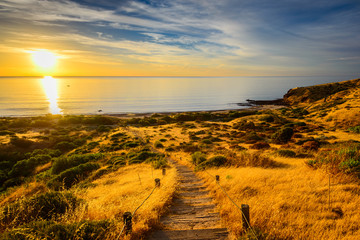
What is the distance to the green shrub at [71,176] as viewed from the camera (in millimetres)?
14788

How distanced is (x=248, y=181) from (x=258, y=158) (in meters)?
6.10

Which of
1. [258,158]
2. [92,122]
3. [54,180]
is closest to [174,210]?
[258,158]

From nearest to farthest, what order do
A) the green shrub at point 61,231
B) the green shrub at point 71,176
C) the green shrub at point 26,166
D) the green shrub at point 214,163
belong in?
the green shrub at point 61,231
the green shrub at point 214,163
the green shrub at point 71,176
the green shrub at point 26,166

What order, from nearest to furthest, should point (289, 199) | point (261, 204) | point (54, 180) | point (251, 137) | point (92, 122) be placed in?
point (261, 204), point (289, 199), point (54, 180), point (251, 137), point (92, 122)

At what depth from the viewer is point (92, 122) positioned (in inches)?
2288

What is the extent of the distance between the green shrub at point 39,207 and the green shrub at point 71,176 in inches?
325

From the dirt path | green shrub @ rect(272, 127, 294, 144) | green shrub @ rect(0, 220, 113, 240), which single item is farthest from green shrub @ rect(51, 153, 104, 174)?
green shrub @ rect(272, 127, 294, 144)

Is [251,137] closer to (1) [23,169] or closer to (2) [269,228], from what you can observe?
(2) [269,228]

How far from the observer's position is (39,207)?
673cm

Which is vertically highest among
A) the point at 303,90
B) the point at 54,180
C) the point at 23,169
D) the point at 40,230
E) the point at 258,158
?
the point at 303,90

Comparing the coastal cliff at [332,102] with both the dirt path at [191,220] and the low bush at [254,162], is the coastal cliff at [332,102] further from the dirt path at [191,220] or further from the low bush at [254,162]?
the dirt path at [191,220]

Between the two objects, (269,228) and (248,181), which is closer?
(269,228)

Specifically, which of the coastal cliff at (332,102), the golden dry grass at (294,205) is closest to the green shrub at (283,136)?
the coastal cliff at (332,102)

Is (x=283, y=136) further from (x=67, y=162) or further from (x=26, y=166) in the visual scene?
(x=26, y=166)
